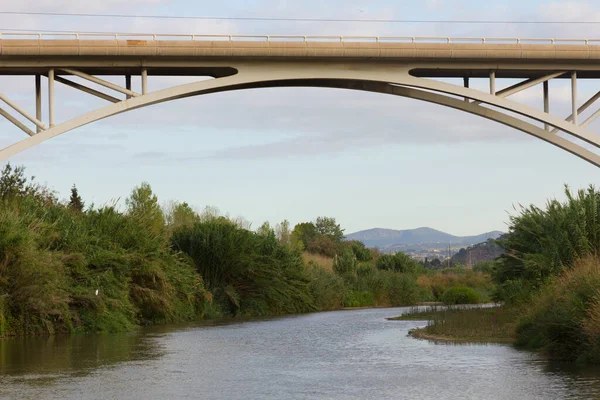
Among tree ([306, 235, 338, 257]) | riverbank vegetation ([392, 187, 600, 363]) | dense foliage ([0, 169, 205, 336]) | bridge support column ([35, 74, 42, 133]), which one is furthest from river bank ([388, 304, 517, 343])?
tree ([306, 235, 338, 257])

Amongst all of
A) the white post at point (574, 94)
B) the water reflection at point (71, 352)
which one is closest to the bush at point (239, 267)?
the water reflection at point (71, 352)

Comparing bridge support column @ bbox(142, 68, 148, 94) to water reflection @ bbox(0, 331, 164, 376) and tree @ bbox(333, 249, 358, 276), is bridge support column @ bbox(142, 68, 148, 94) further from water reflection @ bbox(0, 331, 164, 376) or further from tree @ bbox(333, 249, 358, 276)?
tree @ bbox(333, 249, 358, 276)

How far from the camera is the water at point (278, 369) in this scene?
1431 cm

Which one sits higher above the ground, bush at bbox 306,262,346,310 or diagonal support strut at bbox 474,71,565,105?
diagonal support strut at bbox 474,71,565,105

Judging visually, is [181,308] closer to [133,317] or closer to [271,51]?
[133,317]

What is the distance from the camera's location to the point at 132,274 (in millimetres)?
31781

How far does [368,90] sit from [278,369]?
12.7 meters

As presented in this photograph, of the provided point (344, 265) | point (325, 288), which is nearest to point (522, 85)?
point (325, 288)

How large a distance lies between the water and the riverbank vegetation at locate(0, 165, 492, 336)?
166 centimetres

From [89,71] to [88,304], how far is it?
647cm

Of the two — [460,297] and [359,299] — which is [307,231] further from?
[460,297]

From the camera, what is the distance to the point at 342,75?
90.5 feet

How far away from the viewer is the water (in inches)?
563

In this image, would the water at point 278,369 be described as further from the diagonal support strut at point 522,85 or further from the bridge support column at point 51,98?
the diagonal support strut at point 522,85
